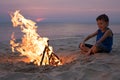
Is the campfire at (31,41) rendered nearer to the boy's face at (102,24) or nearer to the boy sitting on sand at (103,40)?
the boy sitting on sand at (103,40)

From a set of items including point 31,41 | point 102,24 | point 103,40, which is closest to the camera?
point 103,40

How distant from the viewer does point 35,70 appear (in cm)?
686

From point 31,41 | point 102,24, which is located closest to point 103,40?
point 102,24

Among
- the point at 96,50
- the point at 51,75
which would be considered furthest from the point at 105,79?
the point at 96,50

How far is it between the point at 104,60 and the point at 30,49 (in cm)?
272

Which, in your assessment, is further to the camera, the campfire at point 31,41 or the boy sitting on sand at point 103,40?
the campfire at point 31,41

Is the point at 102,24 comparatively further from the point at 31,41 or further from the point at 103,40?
the point at 31,41

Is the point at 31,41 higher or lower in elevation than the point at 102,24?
lower

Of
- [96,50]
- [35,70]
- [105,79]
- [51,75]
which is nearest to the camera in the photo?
[105,79]

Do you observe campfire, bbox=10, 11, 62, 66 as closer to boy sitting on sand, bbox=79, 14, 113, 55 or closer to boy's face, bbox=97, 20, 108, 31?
boy sitting on sand, bbox=79, 14, 113, 55

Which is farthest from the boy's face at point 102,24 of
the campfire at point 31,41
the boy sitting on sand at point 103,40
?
the campfire at point 31,41

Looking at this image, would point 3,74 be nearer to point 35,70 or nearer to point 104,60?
point 35,70

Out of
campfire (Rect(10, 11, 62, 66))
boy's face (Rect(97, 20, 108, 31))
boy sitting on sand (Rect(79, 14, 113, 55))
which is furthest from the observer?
campfire (Rect(10, 11, 62, 66))

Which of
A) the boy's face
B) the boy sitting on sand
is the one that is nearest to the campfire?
the boy sitting on sand
